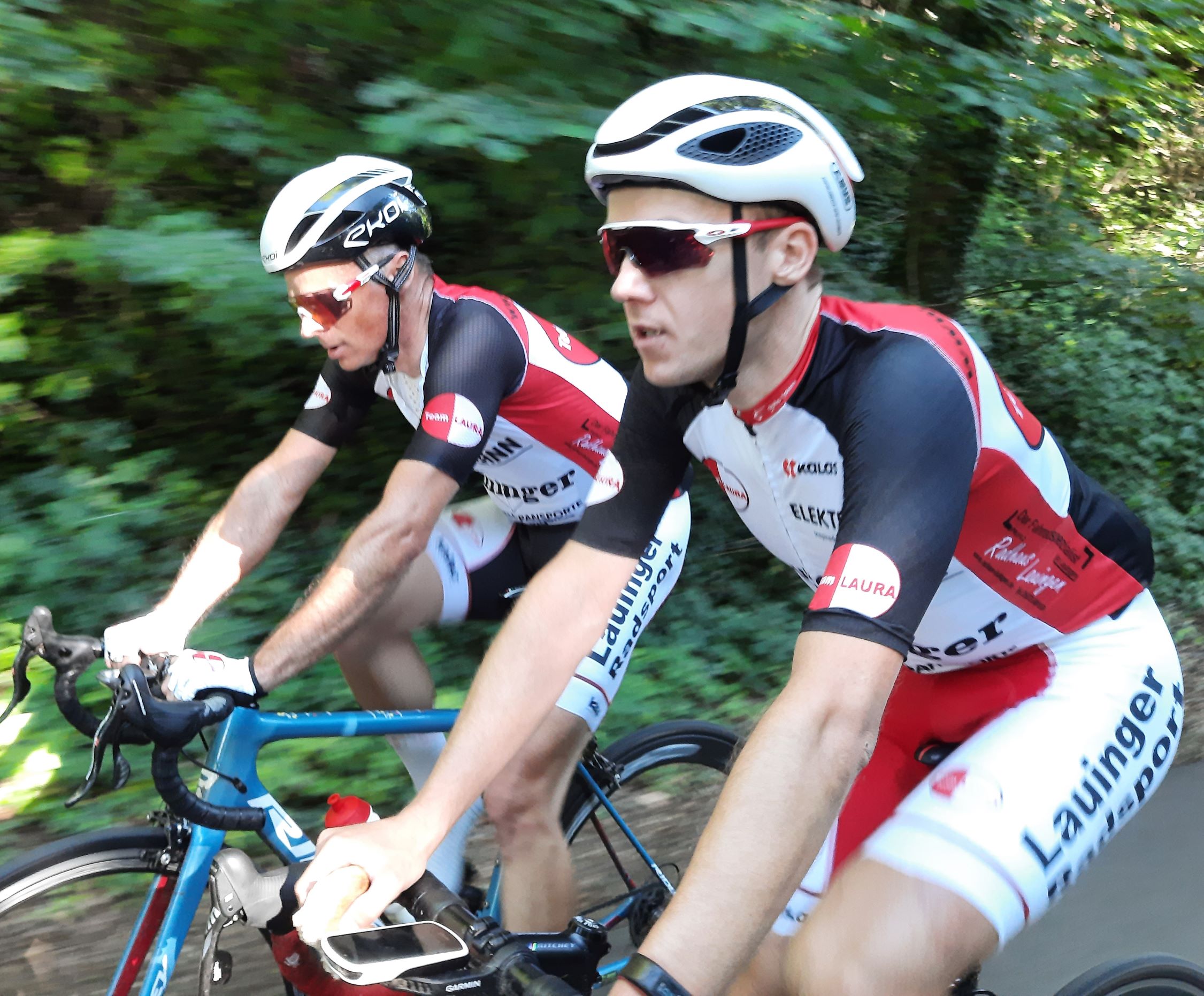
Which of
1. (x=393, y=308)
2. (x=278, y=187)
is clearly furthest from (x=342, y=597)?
(x=278, y=187)

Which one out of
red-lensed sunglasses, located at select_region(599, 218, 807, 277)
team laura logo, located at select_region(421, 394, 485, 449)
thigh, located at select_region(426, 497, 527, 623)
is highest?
red-lensed sunglasses, located at select_region(599, 218, 807, 277)

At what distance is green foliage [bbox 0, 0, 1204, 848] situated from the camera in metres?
3.71

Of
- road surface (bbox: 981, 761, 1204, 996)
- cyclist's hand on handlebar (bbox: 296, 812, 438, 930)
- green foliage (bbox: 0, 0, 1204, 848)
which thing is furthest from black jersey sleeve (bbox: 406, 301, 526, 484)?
road surface (bbox: 981, 761, 1204, 996)

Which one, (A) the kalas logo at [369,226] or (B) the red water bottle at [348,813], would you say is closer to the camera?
(B) the red water bottle at [348,813]

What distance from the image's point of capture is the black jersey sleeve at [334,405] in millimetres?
3213

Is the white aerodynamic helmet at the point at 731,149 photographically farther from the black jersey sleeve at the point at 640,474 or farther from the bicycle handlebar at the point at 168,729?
the bicycle handlebar at the point at 168,729

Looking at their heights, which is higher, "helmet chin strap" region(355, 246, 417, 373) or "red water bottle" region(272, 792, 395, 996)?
"helmet chin strap" region(355, 246, 417, 373)

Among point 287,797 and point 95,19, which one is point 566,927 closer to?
point 287,797

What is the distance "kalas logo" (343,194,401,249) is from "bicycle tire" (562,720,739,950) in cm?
158

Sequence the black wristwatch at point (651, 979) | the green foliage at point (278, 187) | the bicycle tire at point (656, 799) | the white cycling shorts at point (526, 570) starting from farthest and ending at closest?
1. the green foliage at point (278, 187)
2. the bicycle tire at point (656, 799)
3. the white cycling shorts at point (526, 570)
4. the black wristwatch at point (651, 979)

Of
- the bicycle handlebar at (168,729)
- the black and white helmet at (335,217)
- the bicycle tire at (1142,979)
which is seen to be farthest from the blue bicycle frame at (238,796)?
the bicycle tire at (1142,979)

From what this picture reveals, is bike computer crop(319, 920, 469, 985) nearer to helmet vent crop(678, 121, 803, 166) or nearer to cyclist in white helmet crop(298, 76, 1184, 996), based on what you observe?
cyclist in white helmet crop(298, 76, 1184, 996)

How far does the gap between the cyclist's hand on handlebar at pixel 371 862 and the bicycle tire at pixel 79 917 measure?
83cm

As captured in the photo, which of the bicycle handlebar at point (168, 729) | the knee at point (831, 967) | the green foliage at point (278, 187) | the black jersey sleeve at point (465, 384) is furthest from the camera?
the green foliage at point (278, 187)
